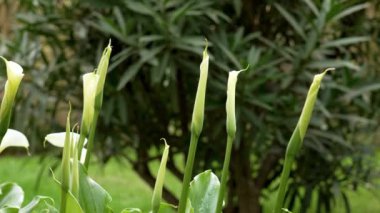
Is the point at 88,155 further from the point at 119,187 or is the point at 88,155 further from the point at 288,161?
the point at 119,187

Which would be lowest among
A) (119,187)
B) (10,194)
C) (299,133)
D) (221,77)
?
(119,187)

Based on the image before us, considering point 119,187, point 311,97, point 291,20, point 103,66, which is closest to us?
point 311,97

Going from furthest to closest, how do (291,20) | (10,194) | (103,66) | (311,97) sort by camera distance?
(291,20)
(10,194)
(103,66)
(311,97)

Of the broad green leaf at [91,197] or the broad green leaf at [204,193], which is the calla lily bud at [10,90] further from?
the broad green leaf at [204,193]

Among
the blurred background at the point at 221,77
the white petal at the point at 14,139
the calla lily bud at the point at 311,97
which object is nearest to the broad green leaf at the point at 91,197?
the white petal at the point at 14,139

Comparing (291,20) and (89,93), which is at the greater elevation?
(291,20)

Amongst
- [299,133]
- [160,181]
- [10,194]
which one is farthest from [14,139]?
[299,133]
